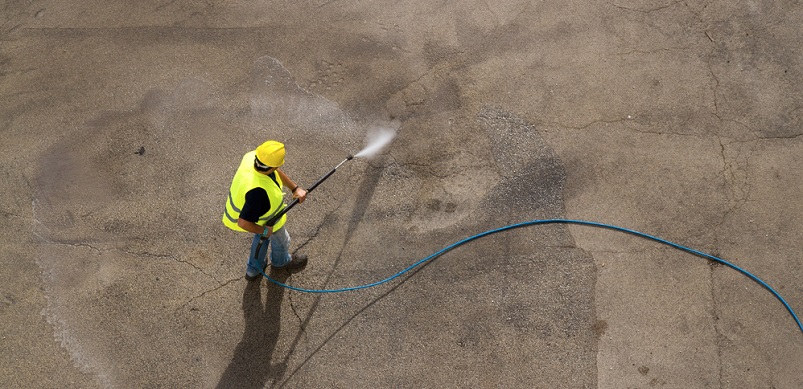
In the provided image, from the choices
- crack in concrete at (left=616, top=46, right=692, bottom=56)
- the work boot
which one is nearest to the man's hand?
the work boot

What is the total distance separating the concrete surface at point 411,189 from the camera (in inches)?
250

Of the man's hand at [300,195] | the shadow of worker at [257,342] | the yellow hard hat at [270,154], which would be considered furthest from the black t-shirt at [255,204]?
the shadow of worker at [257,342]

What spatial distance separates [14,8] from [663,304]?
9.43 m

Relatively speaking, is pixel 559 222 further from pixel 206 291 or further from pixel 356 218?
pixel 206 291

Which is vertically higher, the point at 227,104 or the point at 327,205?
the point at 227,104

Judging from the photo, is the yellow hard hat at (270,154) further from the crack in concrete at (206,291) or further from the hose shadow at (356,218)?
the crack in concrete at (206,291)

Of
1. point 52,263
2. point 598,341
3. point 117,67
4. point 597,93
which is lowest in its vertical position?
point 598,341

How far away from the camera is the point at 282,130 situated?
25.2 feet

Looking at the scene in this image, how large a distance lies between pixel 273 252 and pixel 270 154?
1.47m

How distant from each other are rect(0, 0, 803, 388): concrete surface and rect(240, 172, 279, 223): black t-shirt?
1.43 m

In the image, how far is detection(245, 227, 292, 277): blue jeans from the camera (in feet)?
20.5

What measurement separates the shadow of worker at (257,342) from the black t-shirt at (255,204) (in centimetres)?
138

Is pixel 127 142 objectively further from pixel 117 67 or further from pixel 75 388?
pixel 75 388

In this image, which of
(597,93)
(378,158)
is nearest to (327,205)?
(378,158)
